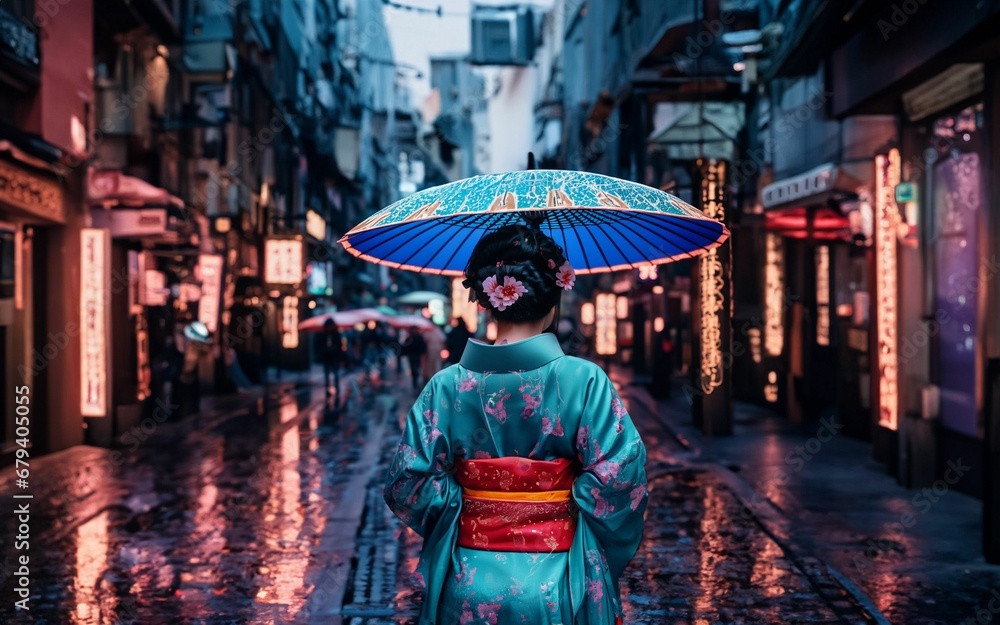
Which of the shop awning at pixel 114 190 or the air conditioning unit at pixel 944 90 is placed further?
the shop awning at pixel 114 190

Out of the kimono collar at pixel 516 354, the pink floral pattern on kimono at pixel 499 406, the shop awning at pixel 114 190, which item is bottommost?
the pink floral pattern on kimono at pixel 499 406

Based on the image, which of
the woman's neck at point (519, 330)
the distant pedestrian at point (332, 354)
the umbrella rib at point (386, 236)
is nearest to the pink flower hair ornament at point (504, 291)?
the woman's neck at point (519, 330)

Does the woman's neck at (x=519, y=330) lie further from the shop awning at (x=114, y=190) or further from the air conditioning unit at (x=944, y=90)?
the shop awning at (x=114, y=190)

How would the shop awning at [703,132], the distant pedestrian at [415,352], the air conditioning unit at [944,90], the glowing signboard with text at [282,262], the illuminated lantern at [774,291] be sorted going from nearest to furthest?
the air conditioning unit at [944,90], the shop awning at [703,132], the illuminated lantern at [774,291], the distant pedestrian at [415,352], the glowing signboard with text at [282,262]

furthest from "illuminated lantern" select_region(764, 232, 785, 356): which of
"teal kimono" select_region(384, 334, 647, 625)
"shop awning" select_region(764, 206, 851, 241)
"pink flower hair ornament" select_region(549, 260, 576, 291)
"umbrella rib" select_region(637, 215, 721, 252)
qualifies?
"teal kimono" select_region(384, 334, 647, 625)

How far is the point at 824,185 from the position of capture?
1556 cm

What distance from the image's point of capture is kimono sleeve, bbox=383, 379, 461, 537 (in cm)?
420

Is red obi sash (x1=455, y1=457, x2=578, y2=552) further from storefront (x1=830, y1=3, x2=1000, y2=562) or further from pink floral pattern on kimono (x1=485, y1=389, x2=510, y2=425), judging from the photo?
storefront (x1=830, y1=3, x2=1000, y2=562)

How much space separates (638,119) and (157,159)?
17.9 m

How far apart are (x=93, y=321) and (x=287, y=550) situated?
897 centimetres

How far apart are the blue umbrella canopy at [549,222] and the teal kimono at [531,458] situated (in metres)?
0.66

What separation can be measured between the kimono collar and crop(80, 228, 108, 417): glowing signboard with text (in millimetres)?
13903

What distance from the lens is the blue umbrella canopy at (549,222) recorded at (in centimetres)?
450

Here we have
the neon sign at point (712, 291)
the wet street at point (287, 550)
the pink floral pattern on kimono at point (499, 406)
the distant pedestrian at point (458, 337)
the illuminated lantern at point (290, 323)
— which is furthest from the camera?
the illuminated lantern at point (290, 323)
